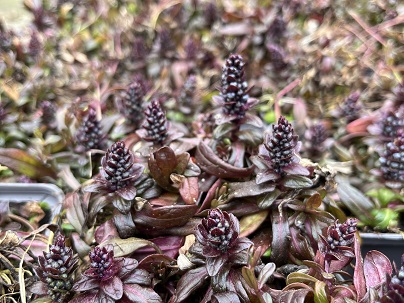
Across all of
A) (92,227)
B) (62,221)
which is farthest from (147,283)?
(62,221)

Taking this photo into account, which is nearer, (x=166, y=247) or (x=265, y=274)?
(x=265, y=274)

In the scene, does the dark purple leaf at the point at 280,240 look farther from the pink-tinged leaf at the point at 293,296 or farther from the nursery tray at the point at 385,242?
the nursery tray at the point at 385,242

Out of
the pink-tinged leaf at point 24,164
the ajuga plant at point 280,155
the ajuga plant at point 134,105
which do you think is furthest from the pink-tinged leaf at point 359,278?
the pink-tinged leaf at point 24,164

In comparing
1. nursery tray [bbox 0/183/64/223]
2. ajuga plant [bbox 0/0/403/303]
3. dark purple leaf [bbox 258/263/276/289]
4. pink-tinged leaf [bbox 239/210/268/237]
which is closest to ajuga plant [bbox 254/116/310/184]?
ajuga plant [bbox 0/0/403/303]

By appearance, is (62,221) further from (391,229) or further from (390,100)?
(390,100)

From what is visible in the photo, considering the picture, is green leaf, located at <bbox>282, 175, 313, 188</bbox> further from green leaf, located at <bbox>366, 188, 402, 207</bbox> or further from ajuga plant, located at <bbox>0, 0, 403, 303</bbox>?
green leaf, located at <bbox>366, 188, 402, 207</bbox>

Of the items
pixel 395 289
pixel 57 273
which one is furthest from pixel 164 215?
pixel 395 289

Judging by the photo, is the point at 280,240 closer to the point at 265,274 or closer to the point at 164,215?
the point at 265,274
